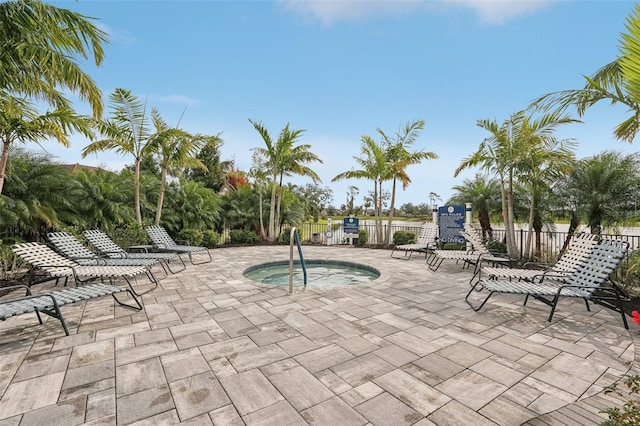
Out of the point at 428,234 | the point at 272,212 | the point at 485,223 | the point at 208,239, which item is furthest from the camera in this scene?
the point at 272,212

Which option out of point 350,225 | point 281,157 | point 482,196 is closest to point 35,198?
point 281,157

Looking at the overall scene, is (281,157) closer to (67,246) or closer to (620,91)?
(67,246)

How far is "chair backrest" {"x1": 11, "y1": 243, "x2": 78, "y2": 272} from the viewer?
466 centimetres

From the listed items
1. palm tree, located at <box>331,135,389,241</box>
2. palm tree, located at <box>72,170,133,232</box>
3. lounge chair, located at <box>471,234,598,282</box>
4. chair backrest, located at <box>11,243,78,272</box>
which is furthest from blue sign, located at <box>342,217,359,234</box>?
chair backrest, located at <box>11,243,78,272</box>

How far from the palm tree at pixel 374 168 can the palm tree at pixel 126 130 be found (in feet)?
23.9

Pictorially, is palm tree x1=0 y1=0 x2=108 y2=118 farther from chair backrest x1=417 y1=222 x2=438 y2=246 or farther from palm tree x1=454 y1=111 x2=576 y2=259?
palm tree x1=454 y1=111 x2=576 y2=259

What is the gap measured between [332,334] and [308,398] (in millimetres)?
1126

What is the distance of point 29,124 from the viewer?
18.1ft

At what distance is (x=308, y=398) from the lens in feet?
6.93

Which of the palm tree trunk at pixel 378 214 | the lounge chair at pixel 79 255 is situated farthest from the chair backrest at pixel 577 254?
the lounge chair at pixel 79 255

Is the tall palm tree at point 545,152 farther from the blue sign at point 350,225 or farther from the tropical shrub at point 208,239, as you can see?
the tropical shrub at point 208,239

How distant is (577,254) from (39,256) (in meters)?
8.76

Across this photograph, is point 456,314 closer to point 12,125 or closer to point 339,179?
point 12,125

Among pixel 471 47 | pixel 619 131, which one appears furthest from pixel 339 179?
pixel 619 131
